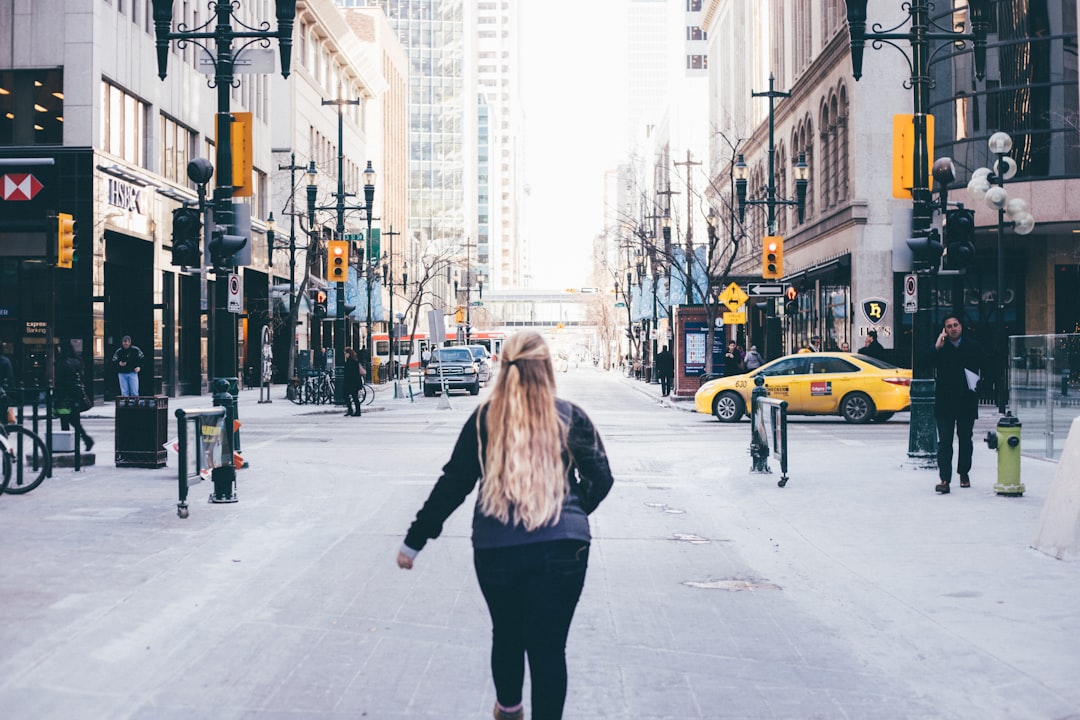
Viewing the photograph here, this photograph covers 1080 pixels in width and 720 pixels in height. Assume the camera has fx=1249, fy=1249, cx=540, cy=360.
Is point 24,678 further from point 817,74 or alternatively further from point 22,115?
point 817,74

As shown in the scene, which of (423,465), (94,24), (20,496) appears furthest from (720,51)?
Result: (20,496)

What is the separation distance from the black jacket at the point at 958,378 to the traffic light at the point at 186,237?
933 cm

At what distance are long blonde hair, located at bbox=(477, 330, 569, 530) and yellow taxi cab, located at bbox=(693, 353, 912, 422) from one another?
22.5m

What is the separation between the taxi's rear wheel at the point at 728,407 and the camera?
28.1 metres

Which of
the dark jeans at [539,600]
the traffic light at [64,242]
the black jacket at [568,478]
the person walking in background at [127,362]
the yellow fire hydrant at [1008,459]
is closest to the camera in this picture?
the dark jeans at [539,600]

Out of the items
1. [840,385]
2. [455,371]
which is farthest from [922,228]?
[455,371]

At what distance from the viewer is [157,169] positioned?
1547 inches

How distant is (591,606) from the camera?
8289mm

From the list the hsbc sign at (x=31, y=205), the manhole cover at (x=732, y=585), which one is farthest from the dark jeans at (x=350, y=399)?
the manhole cover at (x=732, y=585)

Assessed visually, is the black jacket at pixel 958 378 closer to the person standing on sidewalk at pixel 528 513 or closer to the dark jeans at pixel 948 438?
the dark jeans at pixel 948 438

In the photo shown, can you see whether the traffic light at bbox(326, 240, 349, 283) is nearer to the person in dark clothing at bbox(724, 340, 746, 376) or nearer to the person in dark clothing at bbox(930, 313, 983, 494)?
the person in dark clothing at bbox(724, 340, 746, 376)

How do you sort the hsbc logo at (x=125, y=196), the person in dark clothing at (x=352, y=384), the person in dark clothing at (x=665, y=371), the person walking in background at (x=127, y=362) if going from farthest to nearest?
the person in dark clothing at (x=665, y=371), the hsbc logo at (x=125, y=196), the person in dark clothing at (x=352, y=384), the person walking in background at (x=127, y=362)

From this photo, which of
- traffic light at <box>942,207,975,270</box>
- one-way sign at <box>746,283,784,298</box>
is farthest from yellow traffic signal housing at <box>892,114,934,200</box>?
one-way sign at <box>746,283,784,298</box>

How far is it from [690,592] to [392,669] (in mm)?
2877
